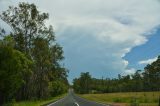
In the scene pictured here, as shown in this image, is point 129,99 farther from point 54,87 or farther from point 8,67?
point 8,67

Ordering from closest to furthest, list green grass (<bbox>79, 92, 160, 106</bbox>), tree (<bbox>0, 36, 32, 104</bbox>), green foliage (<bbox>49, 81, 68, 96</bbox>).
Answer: tree (<bbox>0, 36, 32, 104</bbox>) < green grass (<bbox>79, 92, 160, 106</bbox>) < green foliage (<bbox>49, 81, 68, 96</bbox>)

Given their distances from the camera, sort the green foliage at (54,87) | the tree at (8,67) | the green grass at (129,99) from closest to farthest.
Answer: the tree at (8,67) < the green grass at (129,99) < the green foliage at (54,87)

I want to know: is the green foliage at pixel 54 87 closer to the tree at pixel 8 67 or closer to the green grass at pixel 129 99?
the green grass at pixel 129 99

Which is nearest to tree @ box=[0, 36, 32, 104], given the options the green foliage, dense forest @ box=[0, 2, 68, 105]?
dense forest @ box=[0, 2, 68, 105]

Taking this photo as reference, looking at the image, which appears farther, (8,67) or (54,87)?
(54,87)

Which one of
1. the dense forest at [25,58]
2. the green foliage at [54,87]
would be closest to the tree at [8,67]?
the dense forest at [25,58]

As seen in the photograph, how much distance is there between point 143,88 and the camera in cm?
18838

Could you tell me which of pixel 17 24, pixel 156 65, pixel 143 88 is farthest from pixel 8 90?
pixel 143 88

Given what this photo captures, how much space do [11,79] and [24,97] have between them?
32070mm

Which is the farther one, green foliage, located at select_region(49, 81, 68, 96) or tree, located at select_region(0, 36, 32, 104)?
green foliage, located at select_region(49, 81, 68, 96)

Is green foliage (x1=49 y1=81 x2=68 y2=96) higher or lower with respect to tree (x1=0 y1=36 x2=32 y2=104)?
higher

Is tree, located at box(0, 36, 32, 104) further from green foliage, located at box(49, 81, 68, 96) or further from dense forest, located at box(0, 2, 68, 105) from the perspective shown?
green foliage, located at box(49, 81, 68, 96)

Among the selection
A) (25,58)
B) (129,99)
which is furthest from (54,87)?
(25,58)

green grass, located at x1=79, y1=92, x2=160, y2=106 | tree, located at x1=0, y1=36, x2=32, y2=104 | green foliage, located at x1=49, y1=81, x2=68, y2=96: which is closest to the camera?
tree, located at x1=0, y1=36, x2=32, y2=104
